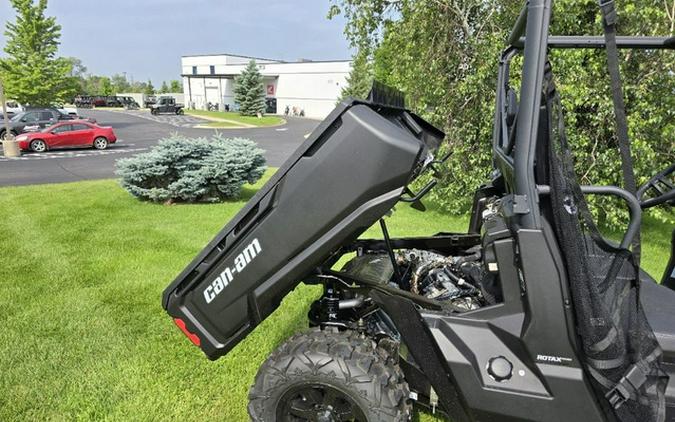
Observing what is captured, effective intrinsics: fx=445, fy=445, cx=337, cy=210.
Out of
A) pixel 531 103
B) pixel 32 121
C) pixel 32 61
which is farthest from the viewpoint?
pixel 32 61

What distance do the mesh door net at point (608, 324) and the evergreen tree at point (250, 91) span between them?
4764cm

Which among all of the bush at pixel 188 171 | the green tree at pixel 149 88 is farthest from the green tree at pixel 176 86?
the bush at pixel 188 171

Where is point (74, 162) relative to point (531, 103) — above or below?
below

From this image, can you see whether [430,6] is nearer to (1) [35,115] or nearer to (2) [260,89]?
(1) [35,115]

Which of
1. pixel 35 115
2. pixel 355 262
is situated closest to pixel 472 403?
pixel 355 262

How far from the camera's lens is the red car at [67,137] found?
55.9ft

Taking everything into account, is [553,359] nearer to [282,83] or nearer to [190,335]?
[190,335]

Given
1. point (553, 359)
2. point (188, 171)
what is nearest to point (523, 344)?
point (553, 359)

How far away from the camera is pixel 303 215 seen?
1818 mm

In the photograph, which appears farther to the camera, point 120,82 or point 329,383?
point 120,82

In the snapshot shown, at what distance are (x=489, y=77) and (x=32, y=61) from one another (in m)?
27.0

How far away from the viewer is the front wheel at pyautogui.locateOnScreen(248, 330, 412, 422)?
1.92 m

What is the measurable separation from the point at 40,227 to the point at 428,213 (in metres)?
6.29

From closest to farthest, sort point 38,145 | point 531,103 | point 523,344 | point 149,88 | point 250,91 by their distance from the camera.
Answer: point 531,103, point 523,344, point 38,145, point 250,91, point 149,88
